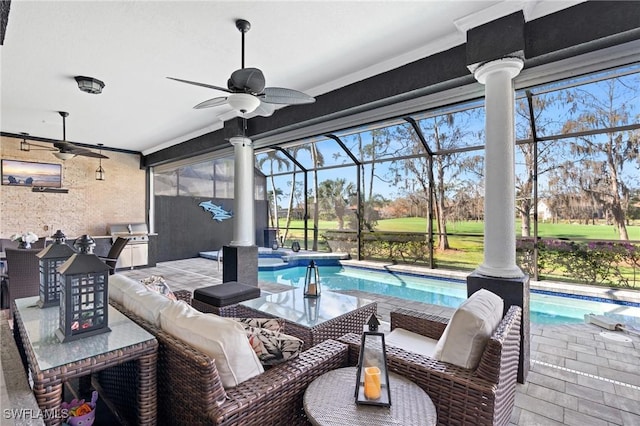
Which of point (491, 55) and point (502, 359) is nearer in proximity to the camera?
point (502, 359)

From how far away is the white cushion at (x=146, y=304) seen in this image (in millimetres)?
1725

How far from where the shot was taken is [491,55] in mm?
2781

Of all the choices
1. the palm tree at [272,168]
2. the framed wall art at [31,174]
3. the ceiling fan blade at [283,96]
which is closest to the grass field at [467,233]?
the palm tree at [272,168]

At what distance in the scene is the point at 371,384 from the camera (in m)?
1.42

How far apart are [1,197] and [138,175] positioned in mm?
2856

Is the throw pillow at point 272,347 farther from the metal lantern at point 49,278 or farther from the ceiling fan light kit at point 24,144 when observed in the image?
the ceiling fan light kit at point 24,144

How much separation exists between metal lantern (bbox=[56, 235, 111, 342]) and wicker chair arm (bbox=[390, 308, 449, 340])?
6.77 feet

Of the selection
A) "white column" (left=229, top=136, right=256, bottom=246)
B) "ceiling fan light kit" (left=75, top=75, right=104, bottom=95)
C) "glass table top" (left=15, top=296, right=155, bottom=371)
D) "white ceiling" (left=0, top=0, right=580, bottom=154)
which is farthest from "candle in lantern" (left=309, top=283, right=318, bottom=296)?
"ceiling fan light kit" (left=75, top=75, right=104, bottom=95)

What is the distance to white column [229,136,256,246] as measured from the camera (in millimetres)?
5586

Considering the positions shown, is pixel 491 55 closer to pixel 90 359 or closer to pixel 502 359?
pixel 502 359

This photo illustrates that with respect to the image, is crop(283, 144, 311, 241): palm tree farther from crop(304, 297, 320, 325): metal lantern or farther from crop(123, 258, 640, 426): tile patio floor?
crop(304, 297, 320, 325): metal lantern

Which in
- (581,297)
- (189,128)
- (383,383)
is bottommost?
(581,297)

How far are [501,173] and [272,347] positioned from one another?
7.88 feet

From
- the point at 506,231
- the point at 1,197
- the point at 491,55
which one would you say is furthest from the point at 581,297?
the point at 1,197
